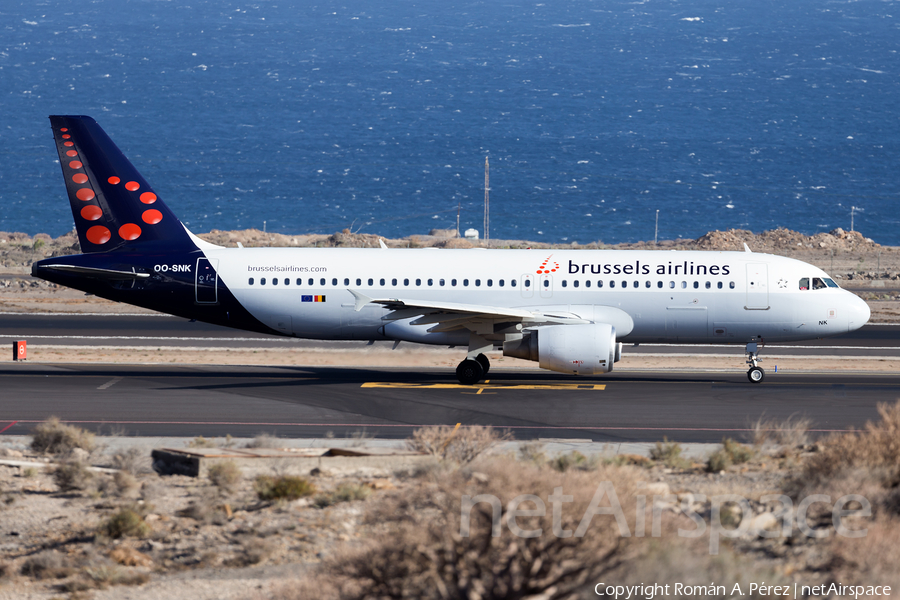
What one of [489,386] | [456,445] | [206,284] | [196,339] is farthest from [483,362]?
[196,339]

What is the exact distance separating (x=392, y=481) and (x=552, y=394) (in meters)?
11.5

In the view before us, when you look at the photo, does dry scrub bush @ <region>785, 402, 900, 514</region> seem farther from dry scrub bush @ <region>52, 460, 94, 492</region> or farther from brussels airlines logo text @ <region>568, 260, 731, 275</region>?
brussels airlines logo text @ <region>568, 260, 731, 275</region>

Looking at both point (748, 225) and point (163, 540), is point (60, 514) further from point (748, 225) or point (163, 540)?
point (748, 225)

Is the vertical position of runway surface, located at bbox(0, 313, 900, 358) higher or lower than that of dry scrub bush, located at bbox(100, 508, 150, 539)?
higher

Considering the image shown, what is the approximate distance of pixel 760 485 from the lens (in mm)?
15680

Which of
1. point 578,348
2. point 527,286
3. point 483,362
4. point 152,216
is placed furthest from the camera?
point 152,216

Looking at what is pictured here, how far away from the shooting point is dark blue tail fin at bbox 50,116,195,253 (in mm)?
29359

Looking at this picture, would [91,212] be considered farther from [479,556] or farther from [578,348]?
[479,556]

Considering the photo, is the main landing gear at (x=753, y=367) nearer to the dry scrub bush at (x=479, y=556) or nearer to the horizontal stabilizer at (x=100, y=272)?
the horizontal stabilizer at (x=100, y=272)

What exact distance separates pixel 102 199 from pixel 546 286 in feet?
45.1

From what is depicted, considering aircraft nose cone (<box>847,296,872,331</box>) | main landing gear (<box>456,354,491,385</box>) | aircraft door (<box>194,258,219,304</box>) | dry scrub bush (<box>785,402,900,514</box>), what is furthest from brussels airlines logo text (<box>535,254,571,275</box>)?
dry scrub bush (<box>785,402,900,514</box>)

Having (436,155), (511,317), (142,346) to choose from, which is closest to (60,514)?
(511,317)

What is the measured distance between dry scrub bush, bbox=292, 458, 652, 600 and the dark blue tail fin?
21172mm

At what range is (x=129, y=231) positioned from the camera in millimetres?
29406
